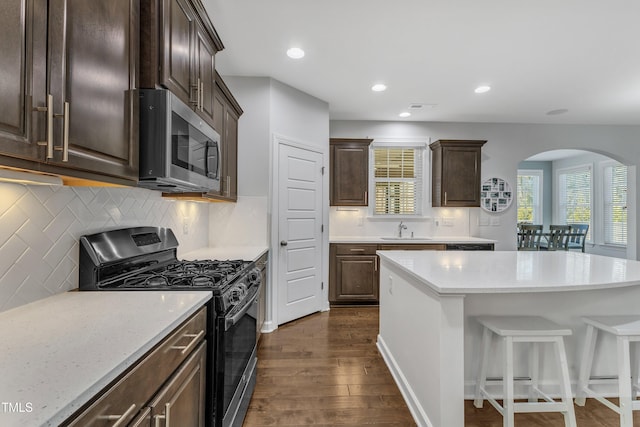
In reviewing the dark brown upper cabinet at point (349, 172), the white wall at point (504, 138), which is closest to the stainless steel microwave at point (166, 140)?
the dark brown upper cabinet at point (349, 172)

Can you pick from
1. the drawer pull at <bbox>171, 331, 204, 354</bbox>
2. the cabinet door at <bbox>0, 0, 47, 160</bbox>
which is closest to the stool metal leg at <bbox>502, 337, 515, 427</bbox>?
the drawer pull at <bbox>171, 331, 204, 354</bbox>

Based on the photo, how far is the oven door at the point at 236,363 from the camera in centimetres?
144

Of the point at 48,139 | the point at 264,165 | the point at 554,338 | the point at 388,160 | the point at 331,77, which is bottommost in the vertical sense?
the point at 554,338

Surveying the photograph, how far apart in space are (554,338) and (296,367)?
1767 millimetres

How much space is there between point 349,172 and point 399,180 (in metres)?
0.97

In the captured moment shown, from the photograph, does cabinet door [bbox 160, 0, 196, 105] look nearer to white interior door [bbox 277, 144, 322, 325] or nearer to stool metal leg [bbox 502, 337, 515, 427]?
white interior door [bbox 277, 144, 322, 325]

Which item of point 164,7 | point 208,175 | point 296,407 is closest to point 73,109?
point 164,7

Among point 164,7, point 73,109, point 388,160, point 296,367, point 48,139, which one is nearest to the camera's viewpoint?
point 48,139

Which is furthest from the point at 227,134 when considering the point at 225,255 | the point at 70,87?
the point at 70,87

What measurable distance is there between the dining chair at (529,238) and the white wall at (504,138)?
2.46 ft

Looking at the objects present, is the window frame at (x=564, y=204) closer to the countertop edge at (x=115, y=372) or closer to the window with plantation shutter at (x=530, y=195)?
the window with plantation shutter at (x=530, y=195)

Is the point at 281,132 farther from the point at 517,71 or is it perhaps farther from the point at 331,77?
the point at 517,71

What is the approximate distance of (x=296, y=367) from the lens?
98.3 inches

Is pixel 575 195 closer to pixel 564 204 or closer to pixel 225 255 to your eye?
pixel 564 204
